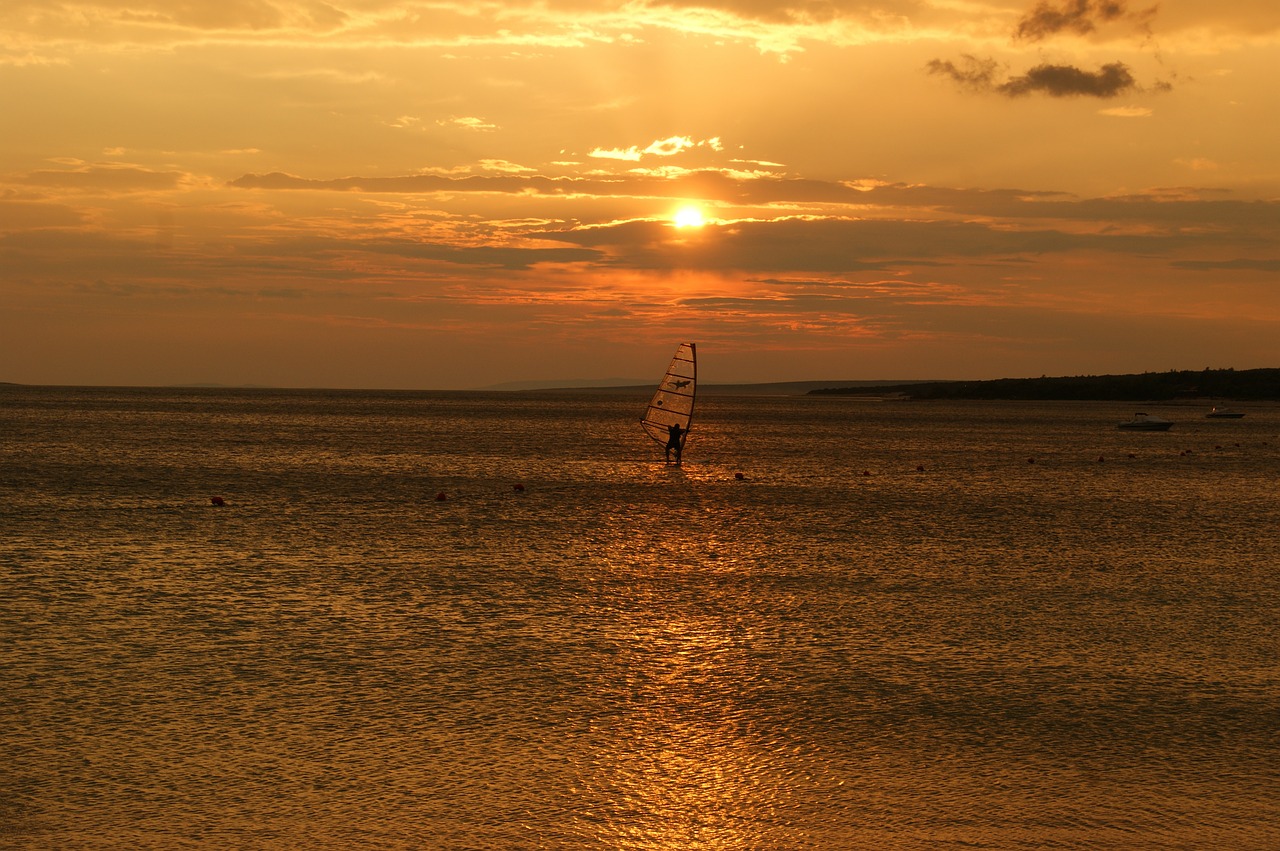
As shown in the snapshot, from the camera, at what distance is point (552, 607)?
72.0ft

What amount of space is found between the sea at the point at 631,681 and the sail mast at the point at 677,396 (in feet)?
86.9

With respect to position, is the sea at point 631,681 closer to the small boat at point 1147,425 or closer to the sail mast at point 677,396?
the sail mast at point 677,396

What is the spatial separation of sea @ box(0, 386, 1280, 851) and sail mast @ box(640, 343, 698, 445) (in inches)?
1042

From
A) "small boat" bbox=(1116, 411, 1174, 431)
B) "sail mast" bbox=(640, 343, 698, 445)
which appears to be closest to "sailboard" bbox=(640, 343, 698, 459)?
"sail mast" bbox=(640, 343, 698, 445)

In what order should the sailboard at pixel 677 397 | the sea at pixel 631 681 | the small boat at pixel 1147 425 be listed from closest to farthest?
the sea at pixel 631 681 → the sailboard at pixel 677 397 → the small boat at pixel 1147 425

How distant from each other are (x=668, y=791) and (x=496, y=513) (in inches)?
1170

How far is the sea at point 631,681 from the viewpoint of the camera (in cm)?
1110

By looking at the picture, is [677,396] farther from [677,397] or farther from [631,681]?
[631,681]

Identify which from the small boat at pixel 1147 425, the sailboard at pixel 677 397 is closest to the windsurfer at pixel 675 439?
the sailboard at pixel 677 397

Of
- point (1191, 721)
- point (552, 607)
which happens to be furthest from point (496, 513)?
point (1191, 721)

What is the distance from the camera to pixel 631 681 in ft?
53.2

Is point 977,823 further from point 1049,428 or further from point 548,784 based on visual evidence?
point 1049,428

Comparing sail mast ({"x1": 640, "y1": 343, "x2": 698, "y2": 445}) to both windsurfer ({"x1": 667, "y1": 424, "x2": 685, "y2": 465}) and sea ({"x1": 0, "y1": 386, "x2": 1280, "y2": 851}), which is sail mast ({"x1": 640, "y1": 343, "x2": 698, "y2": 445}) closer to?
windsurfer ({"x1": 667, "y1": 424, "x2": 685, "y2": 465})

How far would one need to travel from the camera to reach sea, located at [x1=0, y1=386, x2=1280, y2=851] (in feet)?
36.4
